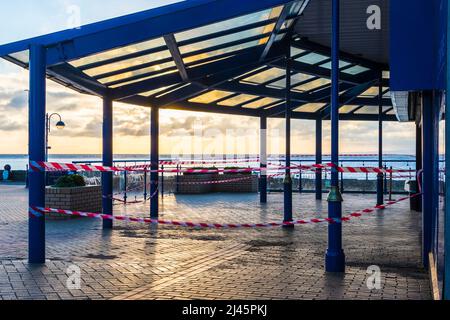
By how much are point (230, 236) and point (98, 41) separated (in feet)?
16.1

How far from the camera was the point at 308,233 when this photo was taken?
1085 cm

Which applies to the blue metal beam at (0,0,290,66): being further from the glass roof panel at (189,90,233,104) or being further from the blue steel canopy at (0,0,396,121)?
the glass roof panel at (189,90,233,104)

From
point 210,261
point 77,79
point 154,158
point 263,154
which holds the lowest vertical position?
point 210,261

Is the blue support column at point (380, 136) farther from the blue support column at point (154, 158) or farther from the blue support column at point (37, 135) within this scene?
the blue support column at point (37, 135)

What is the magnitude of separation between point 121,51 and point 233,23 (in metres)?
2.06

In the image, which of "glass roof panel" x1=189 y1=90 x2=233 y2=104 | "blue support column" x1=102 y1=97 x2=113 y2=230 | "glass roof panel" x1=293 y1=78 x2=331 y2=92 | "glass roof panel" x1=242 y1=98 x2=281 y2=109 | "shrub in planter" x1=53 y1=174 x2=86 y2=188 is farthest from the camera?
"glass roof panel" x1=242 y1=98 x2=281 y2=109

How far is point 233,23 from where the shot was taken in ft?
29.3

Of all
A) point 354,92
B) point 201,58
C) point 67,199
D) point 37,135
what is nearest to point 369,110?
point 354,92

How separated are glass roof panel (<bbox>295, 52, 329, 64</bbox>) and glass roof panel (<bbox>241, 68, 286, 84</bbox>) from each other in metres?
0.79

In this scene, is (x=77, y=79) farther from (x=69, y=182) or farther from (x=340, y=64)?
(x=340, y=64)

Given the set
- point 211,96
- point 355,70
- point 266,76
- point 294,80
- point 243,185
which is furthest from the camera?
point 243,185

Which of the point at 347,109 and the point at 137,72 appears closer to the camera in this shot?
the point at 137,72

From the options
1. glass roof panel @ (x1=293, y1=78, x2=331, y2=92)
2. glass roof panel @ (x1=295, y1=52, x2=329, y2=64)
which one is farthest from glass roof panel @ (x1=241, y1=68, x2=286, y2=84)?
glass roof panel @ (x1=293, y1=78, x2=331, y2=92)

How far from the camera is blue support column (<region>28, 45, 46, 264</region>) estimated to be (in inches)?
298
